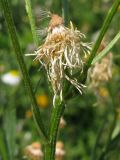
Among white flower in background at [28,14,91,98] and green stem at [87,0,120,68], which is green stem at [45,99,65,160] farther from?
green stem at [87,0,120,68]

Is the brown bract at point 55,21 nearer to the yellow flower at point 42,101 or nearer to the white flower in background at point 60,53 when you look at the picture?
the white flower in background at point 60,53

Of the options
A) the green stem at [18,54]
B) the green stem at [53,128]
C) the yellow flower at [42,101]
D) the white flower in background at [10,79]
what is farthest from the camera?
the yellow flower at [42,101]

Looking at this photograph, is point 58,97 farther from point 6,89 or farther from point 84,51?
point 6,89

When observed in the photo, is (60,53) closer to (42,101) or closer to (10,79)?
(10,79)

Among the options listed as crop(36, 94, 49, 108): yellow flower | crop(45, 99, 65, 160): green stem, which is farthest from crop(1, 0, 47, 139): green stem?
crop(36, 94, 49, 108): yellow flower

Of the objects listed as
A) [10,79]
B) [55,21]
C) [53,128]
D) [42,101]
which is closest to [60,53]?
[55,21]

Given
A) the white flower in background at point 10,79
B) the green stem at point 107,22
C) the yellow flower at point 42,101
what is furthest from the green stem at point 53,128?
the yellow flower at point 42,101
